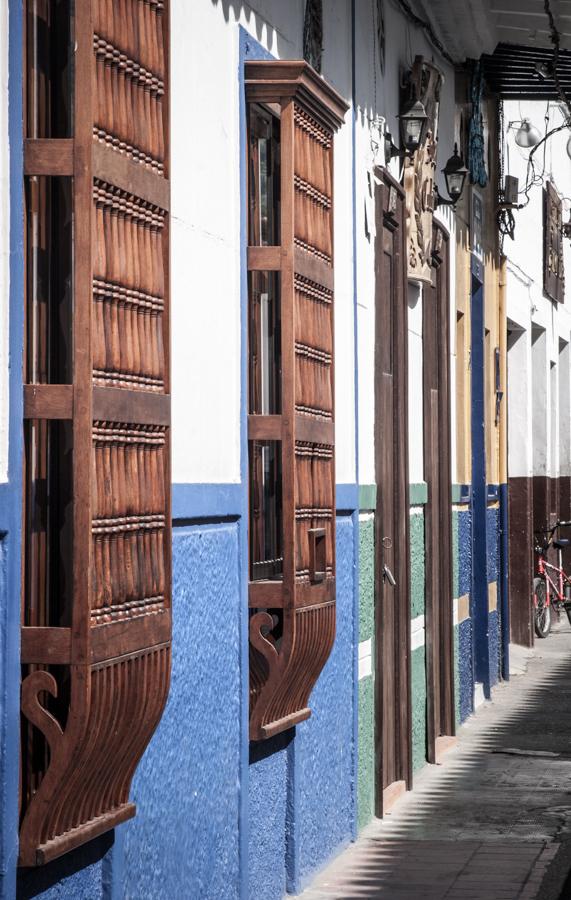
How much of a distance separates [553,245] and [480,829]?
13.6 metres

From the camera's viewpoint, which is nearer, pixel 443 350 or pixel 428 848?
pixel 428 848

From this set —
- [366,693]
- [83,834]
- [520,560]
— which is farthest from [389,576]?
[520,560]

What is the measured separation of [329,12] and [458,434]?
17.4ft

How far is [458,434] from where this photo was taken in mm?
12844

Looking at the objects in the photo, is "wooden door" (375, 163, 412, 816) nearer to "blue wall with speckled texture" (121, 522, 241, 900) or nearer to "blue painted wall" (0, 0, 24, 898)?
"blue wall with speckled texture" (121, 522, 241, 900)

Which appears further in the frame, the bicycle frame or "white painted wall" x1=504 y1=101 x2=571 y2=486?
the bicycle frame

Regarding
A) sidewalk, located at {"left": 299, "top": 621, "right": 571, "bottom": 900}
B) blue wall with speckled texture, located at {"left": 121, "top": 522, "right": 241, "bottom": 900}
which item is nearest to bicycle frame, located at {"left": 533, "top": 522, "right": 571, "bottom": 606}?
sidewalk, located at {"left": 299, "top": 621, "right": 571, "bottom": 900}

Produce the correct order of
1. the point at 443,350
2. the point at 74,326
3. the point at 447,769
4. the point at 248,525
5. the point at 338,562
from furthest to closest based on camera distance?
1. the point at 443,350
2. the point at 447,769
3. the point at 338,562
4. the point at 248,525
5. the point at 74,326

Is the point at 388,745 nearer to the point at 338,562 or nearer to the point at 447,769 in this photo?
the point at 447,769

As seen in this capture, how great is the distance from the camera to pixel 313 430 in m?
6.66

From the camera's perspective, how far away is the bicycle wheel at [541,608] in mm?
19031

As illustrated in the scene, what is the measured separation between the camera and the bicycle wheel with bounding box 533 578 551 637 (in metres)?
19.0

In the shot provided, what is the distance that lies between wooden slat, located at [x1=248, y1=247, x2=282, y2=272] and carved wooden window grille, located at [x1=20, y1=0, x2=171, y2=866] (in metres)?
1.70

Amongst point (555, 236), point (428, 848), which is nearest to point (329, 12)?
point (428, 848)
